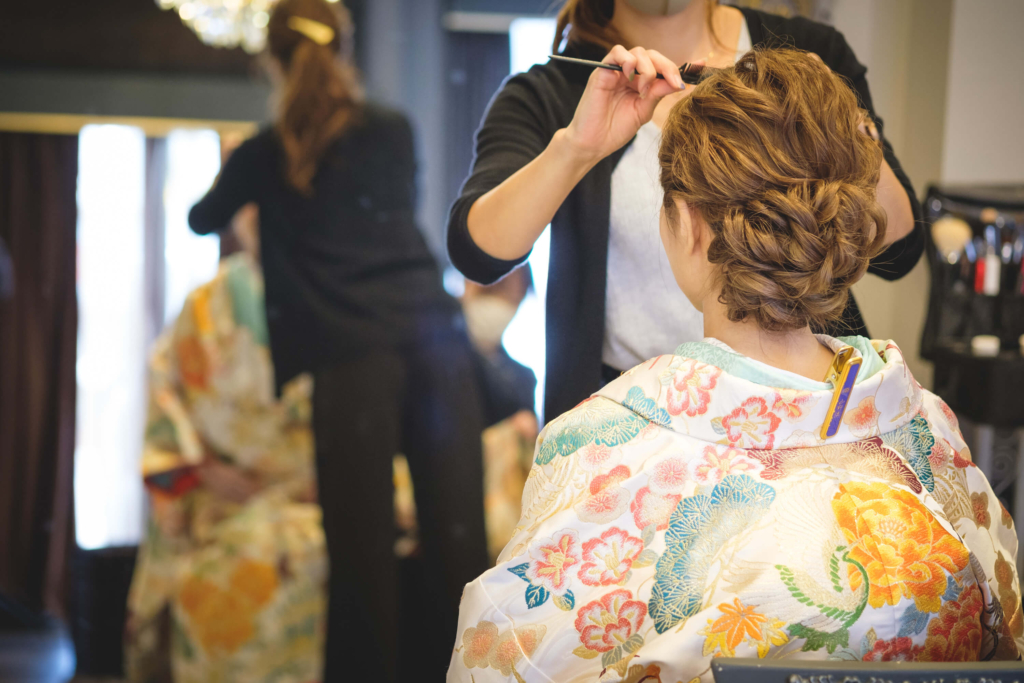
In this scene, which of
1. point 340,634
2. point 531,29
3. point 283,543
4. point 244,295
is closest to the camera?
point 340,634

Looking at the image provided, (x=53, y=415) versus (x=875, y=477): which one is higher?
(x=875, y=477)

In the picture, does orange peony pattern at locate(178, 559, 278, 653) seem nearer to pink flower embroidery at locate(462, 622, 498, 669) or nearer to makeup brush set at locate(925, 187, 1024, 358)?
pink flower embroidery at locate(462, 622, 498, 669)

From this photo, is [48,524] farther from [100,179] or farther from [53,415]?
[100,179]

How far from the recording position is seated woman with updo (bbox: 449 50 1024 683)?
559 millimetres

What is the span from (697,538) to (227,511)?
71.8 inches

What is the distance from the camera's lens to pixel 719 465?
24.3 inches

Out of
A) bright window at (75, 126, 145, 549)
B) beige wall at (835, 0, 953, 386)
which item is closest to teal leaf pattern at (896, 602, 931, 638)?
beige wall at (835, 0, 953, 386)

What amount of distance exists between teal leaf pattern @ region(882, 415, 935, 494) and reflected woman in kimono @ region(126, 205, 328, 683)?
5.38 ft

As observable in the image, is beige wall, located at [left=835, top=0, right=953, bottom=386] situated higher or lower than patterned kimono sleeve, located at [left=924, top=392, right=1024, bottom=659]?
higher

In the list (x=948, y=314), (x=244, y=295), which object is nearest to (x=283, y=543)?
(x=244, y=295)

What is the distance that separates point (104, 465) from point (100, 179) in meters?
0.94

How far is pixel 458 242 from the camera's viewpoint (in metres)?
0.85

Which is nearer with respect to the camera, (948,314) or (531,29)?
(948,314)

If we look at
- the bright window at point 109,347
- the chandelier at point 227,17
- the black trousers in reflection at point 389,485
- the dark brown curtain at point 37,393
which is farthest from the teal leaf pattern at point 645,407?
the dark brown curtain at point 37,393
